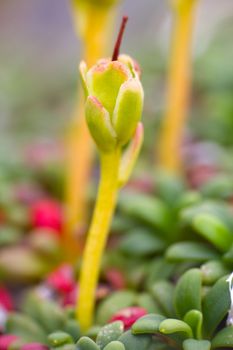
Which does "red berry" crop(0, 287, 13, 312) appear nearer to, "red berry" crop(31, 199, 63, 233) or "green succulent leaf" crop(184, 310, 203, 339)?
"red berry" crop(31, 199, 63, 233)

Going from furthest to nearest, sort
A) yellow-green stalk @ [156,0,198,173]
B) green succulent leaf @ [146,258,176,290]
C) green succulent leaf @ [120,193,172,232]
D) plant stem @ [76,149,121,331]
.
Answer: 1. yellow-green stalk @ [156,0,198,173]
2. green succulent leaf @ [120,193,172,232]
3. green succulent leaf @ [146,258,176,290]
4. plant stem @ [76,149,121,331]

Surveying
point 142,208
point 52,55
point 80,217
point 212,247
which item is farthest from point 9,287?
point 52,55

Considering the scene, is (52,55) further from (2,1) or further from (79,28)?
(79,28)

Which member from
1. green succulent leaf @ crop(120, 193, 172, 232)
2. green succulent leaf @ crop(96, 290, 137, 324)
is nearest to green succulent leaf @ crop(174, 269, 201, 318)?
green succulent leaf @ crop(96, 290, 137, 324)

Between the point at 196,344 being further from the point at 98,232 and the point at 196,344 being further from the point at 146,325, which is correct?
the point at 98,232

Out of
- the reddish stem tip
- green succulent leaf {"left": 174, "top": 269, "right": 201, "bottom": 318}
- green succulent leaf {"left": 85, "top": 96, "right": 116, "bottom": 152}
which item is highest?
the reddish stem tip

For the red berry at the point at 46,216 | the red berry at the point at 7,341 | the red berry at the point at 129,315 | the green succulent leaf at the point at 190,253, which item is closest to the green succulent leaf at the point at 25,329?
the red berry at the point at 7,341
